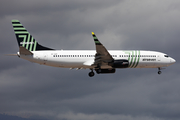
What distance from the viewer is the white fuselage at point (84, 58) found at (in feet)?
220

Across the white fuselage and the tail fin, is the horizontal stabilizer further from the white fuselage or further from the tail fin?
the tail fin

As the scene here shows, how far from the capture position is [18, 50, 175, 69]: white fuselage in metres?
66.9

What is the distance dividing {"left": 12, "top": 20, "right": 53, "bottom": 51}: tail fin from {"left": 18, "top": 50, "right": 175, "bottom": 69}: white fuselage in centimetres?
222

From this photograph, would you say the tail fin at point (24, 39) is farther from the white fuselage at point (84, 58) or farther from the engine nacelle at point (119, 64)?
the engine nacelle at point (119, 64)

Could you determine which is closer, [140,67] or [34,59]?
[34,59]

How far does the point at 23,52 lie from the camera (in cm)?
6469

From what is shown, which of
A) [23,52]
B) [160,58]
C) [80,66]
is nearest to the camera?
[23,52]

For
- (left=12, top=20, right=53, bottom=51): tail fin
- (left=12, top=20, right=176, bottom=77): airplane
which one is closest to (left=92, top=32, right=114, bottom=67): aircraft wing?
(left=12, top=20, right=176, bottom=77): airplane

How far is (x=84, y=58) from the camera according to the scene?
68938 mm

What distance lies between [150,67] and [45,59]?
24062 millimetres

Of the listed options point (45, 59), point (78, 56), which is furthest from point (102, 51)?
point (45, 59)

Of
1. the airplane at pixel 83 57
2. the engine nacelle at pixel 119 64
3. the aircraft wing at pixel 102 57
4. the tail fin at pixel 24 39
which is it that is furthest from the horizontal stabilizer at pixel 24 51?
the engine nacelle at pixel 119 64

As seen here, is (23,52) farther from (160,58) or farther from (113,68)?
(160,58)

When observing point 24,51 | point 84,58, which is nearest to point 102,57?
point 84,58
